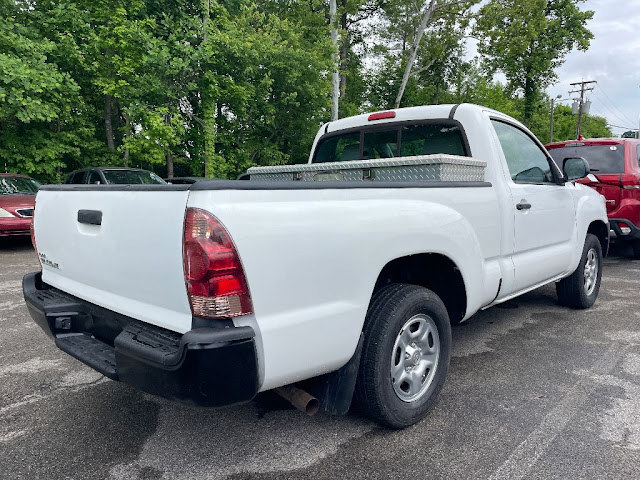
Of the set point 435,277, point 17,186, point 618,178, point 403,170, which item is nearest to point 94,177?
point 17,186

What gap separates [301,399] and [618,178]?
22.5 feet

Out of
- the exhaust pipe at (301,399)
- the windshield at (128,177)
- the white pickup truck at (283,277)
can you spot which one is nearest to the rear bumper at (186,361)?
the white pickup truck at (283,277)

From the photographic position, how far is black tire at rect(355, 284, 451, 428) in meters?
2.25

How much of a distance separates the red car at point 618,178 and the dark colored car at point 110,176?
28.0 feet

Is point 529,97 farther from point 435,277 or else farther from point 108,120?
point 435,277

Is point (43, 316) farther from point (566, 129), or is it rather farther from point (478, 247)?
point (566, 129)

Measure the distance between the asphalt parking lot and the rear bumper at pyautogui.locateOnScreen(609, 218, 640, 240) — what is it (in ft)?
13.3

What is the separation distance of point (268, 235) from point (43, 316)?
1482 mm

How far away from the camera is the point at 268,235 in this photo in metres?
1.79

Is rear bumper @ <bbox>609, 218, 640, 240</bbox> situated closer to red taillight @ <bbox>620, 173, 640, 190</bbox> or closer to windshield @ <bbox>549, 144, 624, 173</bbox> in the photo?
red taillight @ <bbox>620, 173, 640, 190</bbox>

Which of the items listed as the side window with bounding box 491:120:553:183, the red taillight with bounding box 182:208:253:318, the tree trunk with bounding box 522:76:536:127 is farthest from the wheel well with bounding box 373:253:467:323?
the tree trunk with bounding box 522:76:536:127

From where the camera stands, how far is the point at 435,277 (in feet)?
9.46

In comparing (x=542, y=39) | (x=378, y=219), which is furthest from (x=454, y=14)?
(x=378, y=219)

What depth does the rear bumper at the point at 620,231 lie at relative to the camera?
6.96 meters
